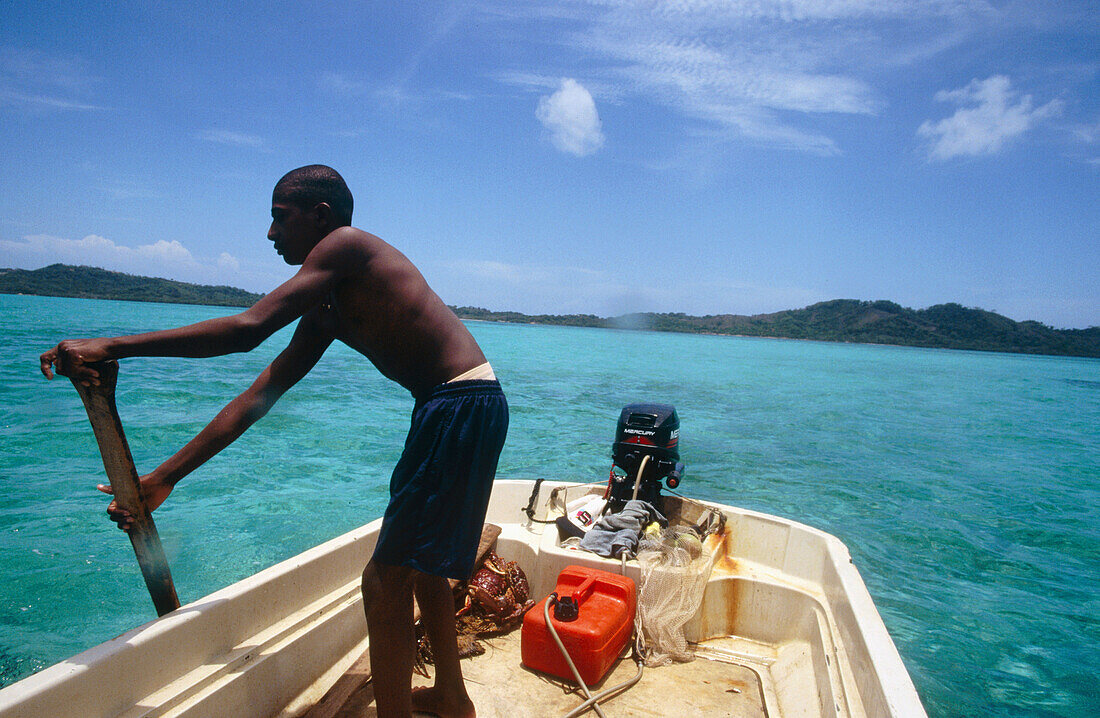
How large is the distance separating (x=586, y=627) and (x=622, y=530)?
750 millimetres

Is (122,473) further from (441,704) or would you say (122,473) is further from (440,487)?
(441,704)

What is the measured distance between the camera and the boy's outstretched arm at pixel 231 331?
57.8 inches

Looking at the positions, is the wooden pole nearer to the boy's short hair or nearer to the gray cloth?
the boy's short hair

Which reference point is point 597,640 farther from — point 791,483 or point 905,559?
point 791,483

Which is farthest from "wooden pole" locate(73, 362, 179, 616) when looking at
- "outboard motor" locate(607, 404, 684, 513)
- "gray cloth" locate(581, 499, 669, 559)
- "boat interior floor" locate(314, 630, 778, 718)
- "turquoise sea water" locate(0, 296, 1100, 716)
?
"turquoise sea water" locate(0, 296, 1100, 716)

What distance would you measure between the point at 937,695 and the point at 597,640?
149 inches

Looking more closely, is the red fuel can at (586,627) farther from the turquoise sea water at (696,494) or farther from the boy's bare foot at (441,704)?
the turquoise sea water at (696,494)

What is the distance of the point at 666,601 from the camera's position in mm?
2980

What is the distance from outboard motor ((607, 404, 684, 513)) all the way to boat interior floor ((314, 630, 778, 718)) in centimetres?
110

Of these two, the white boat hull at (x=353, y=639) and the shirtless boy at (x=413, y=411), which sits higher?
the shirtless boy at (x=413, y=411)

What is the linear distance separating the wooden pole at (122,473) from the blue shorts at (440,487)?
0.67 metres

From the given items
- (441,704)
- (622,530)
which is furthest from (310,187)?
(622,530)

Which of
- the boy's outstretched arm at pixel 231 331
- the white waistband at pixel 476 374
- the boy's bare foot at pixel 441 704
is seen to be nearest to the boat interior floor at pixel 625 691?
the boy's bare foot at pixel 441 704

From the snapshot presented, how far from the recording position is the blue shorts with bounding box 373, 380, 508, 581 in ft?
5.88
